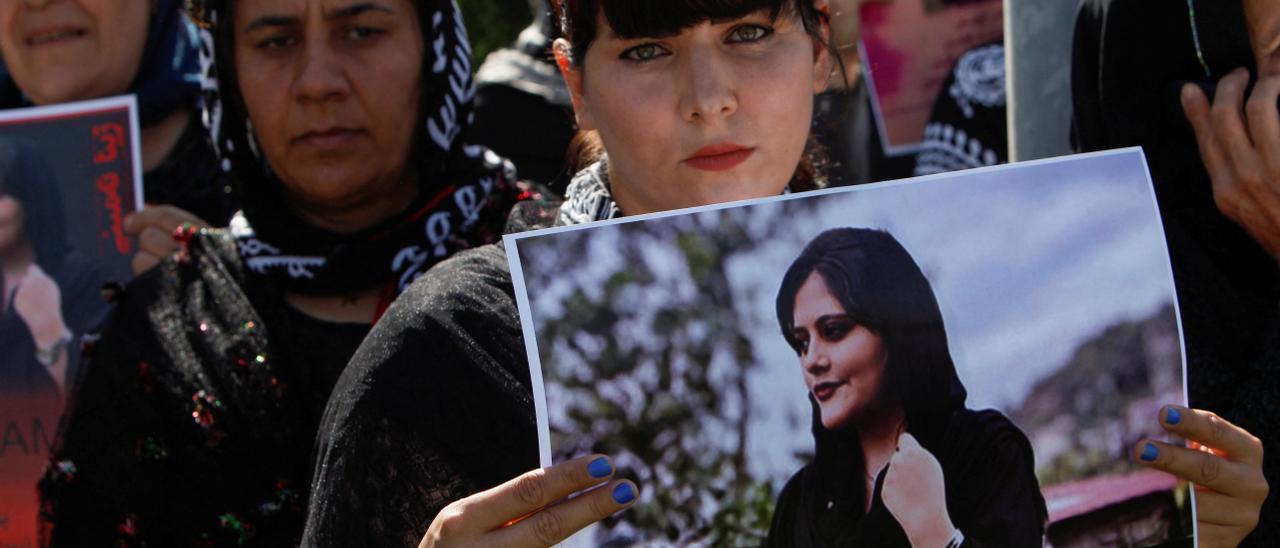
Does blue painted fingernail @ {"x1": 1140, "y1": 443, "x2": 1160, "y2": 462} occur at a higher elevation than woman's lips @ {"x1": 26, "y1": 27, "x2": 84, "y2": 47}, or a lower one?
lower

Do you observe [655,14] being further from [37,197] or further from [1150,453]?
[37,197]

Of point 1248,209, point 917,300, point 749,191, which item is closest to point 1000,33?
point 1248,209

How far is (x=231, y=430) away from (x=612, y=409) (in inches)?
38.7

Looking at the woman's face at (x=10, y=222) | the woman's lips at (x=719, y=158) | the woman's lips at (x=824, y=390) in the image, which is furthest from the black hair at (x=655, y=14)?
the woman's face at (x=10, y=222)

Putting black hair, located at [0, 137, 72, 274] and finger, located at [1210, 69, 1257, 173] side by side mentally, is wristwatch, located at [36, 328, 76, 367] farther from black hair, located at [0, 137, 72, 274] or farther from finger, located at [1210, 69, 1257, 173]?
finger, located at [1210, 69, 1257, 173]

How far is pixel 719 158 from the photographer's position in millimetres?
1814

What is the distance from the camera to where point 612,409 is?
148 centimetres

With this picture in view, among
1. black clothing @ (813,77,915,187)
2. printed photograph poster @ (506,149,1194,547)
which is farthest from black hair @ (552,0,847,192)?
black clothing @ (813,77,915,187)

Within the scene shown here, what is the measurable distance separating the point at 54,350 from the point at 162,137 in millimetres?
704

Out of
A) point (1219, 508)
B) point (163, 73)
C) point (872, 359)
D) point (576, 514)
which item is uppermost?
point (163, 73)

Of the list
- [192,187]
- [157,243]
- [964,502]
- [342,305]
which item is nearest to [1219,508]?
[964,502]

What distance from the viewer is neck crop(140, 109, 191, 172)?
10.1 feet

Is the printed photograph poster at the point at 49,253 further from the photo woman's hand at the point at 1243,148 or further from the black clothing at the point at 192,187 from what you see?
Result: the photo woman's hand at the point at 1243,148

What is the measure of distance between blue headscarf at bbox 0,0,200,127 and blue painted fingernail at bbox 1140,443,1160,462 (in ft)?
7.09
